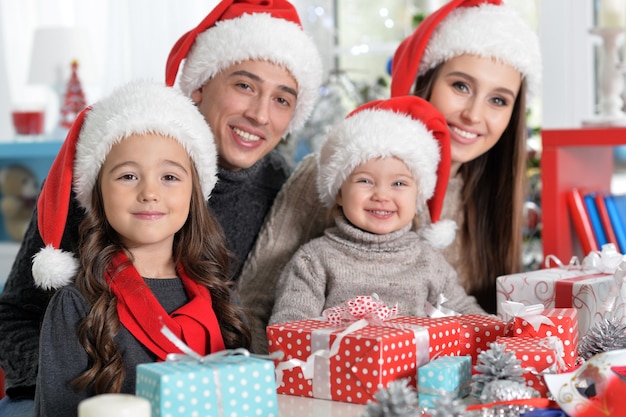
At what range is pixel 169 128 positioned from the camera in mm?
1698

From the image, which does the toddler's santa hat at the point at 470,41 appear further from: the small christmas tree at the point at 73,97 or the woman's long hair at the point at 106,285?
the small christmas tree at the point at 73,97

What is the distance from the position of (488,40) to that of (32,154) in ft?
7.93

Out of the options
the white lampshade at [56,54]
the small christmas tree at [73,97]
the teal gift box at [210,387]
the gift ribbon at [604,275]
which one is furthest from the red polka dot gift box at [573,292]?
the white lampshade at [56,54]

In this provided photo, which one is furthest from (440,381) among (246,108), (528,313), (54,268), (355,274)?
(246,108)

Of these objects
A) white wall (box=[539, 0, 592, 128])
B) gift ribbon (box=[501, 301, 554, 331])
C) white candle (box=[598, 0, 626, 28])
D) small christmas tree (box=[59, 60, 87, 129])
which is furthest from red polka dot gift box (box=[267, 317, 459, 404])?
small christmas tree (box=[59, 60, 87, 129])

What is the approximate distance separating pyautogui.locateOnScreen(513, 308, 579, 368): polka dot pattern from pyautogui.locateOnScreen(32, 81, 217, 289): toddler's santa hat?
0.69m

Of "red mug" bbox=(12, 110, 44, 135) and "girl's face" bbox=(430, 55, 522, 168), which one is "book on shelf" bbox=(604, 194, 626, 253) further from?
"red mug" bbox=(12, 110, 44, 135)

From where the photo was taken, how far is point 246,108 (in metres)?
2.13

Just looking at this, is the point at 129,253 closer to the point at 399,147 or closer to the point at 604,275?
the point at 399,147

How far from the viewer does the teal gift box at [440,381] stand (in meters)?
1.38

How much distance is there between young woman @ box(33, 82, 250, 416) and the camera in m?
1.56

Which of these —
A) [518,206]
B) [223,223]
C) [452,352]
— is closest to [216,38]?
[223,223]

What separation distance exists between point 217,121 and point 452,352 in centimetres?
92

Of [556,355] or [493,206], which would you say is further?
[493,206]
